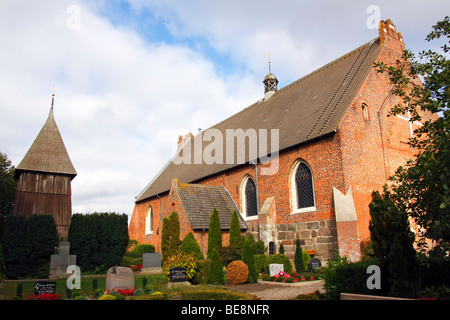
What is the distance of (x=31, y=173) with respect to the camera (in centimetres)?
2528

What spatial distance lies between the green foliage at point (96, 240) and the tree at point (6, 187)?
19.4 metres

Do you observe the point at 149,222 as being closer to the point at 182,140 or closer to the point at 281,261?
the point at 182,140

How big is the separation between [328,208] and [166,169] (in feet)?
70.1

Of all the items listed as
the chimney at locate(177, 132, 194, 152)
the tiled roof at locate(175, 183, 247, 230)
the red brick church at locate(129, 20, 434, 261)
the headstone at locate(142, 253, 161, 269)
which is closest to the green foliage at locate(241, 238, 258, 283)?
the red brick church at locate(129, 20, 434, 261)

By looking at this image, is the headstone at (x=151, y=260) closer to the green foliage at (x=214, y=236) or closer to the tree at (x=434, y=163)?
the green foliage at (x=214, y=236)

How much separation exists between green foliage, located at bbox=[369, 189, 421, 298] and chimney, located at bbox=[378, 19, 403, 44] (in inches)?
495

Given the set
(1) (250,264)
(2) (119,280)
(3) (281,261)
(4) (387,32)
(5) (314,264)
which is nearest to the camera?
(2) (119,280)

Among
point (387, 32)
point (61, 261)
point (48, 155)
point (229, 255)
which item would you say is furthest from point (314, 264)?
point (48, 155)

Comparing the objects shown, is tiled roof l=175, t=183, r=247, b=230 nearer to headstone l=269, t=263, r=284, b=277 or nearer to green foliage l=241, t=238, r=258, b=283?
green foliage l=241, t=238, r=258, b=283

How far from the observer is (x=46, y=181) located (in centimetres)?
2573

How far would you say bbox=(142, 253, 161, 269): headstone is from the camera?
18.7 meters

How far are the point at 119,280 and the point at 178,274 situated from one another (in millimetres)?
2049
